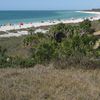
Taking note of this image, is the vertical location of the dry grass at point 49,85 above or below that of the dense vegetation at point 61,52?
above

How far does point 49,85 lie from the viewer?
699 cm

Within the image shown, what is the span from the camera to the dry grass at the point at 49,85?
6.19 m

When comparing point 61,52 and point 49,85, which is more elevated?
point 49,85

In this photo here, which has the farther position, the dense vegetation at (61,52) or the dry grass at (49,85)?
the dense vegetation at (61,52)

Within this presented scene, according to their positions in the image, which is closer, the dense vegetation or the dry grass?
the dry grass

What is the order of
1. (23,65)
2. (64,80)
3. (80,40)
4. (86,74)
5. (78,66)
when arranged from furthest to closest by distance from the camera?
(80,40) < (23,65) < (78,66) < (86,74) < (64,80)

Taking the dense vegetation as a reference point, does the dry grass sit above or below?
above

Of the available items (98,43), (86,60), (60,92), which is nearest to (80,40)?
(98,43)

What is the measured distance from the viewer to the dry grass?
20.3 ft

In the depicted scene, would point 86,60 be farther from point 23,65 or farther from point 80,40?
point 80,40

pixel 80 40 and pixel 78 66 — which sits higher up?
pixel 78 66

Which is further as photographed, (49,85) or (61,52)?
(61,52)

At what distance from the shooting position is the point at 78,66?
9.18 metres

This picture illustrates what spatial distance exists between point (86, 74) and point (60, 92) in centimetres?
178
